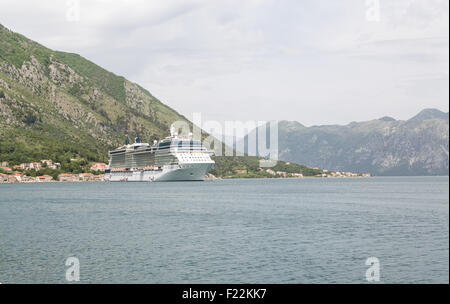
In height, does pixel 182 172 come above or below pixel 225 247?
above

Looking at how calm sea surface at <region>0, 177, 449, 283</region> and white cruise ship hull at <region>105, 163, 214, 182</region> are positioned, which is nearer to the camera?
calm sea surface at <region>0, 177, 449, 283</region>

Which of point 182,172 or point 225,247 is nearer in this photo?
point 225,247

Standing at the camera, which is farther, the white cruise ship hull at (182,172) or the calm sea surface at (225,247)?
the white cruise ship hull at (182,172)

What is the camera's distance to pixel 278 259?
1297 inches

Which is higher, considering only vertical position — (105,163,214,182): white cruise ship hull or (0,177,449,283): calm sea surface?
(105,163,214,182): white cruise ship hull

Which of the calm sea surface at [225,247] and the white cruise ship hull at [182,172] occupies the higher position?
the white cruise ship hull at [182,172]

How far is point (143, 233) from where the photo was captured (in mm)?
45438

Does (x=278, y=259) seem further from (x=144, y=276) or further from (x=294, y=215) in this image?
(x=294, y=215)
